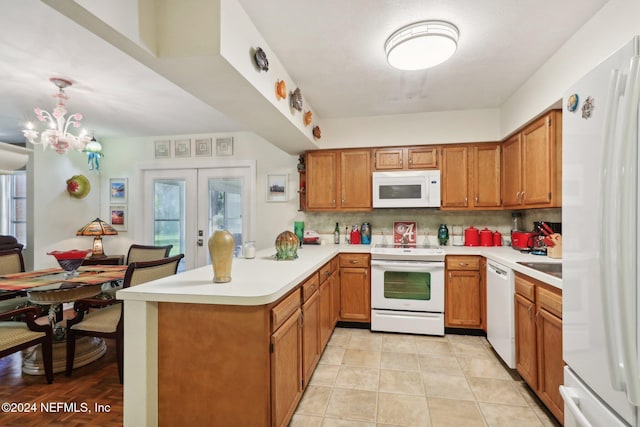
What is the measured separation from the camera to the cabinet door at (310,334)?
200 centimetres

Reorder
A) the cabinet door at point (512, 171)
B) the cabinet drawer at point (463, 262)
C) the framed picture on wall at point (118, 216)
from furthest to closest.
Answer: the framed picture on wall at point (118, 216), the cabinet drawer at point (463, 262), the cabinet door at point (512, 171)

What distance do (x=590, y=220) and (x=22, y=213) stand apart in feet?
21.7

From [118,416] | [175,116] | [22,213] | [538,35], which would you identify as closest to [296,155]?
[175,116]

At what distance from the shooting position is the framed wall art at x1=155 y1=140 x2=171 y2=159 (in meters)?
4.41

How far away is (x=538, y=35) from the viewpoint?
2020 millimetres

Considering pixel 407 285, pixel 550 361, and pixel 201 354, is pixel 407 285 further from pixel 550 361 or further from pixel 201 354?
pixel 201 354

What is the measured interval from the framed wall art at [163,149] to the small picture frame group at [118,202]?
666 millimetres

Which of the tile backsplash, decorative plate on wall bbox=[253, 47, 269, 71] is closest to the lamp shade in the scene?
the tile backsplash

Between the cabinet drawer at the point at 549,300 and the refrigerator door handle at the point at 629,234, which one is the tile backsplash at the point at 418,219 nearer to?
the cabinet drawer at the point at 549,300

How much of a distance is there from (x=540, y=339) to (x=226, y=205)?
370 centimetres

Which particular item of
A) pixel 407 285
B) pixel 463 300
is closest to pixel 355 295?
pixel 407 285

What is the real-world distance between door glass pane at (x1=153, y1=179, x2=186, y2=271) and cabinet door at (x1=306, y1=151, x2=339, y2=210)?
1.95 m

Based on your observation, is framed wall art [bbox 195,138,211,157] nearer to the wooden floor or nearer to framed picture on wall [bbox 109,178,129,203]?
framed picture on wall [bbox 109,178,129,203]

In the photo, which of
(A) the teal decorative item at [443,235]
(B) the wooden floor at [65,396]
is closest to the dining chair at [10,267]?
(B) the wooden floor at [65,396]
